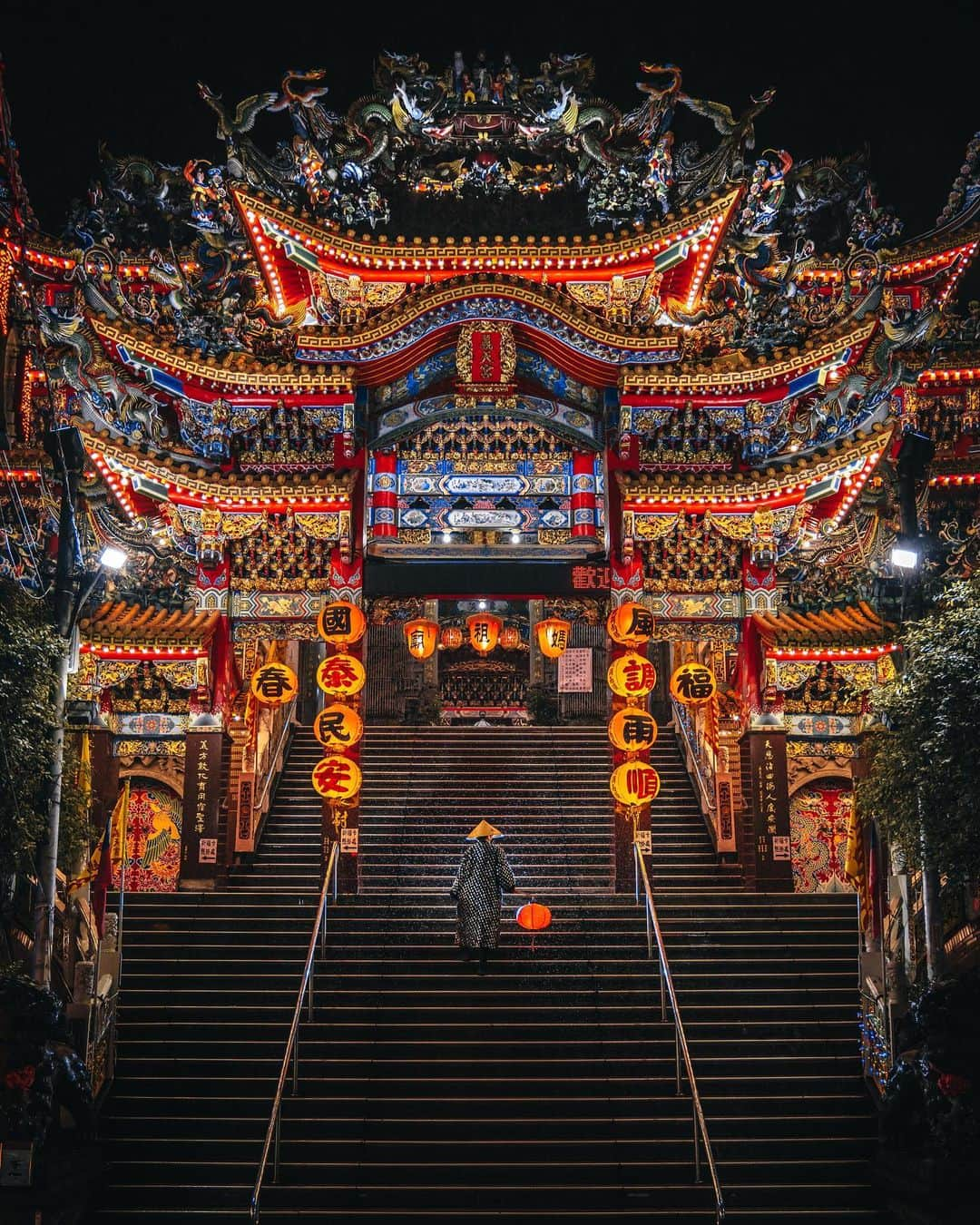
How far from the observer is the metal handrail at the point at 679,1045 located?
38.6 ft

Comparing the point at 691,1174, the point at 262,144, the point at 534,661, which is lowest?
the point at 691,1174

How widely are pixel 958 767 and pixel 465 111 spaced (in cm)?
1342

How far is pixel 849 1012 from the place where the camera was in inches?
577

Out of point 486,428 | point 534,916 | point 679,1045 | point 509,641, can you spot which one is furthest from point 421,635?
point 679,1045

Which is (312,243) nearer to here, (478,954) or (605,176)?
(605,176)

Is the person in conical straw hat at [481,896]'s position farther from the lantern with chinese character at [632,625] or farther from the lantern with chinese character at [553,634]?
the lantern with chinese character at [553,634]

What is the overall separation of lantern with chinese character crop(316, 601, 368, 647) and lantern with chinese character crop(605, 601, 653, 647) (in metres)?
3.21

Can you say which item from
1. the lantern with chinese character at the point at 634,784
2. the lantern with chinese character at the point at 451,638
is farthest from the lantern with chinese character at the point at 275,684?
the lantern with chinese character at the point at 451,638

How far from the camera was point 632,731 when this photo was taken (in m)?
17.7

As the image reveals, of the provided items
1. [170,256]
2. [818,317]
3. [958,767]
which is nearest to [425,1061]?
[958,767]

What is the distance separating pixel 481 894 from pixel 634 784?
3.13m

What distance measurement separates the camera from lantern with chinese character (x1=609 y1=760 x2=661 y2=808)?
17.6 metres

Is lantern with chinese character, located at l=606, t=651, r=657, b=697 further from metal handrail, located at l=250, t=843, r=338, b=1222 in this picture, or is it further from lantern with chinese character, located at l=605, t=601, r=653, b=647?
metal handrail, located at l=250, t=843, r=338, b=1222

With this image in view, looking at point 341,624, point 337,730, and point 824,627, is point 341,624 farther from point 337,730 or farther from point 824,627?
point 824,627
